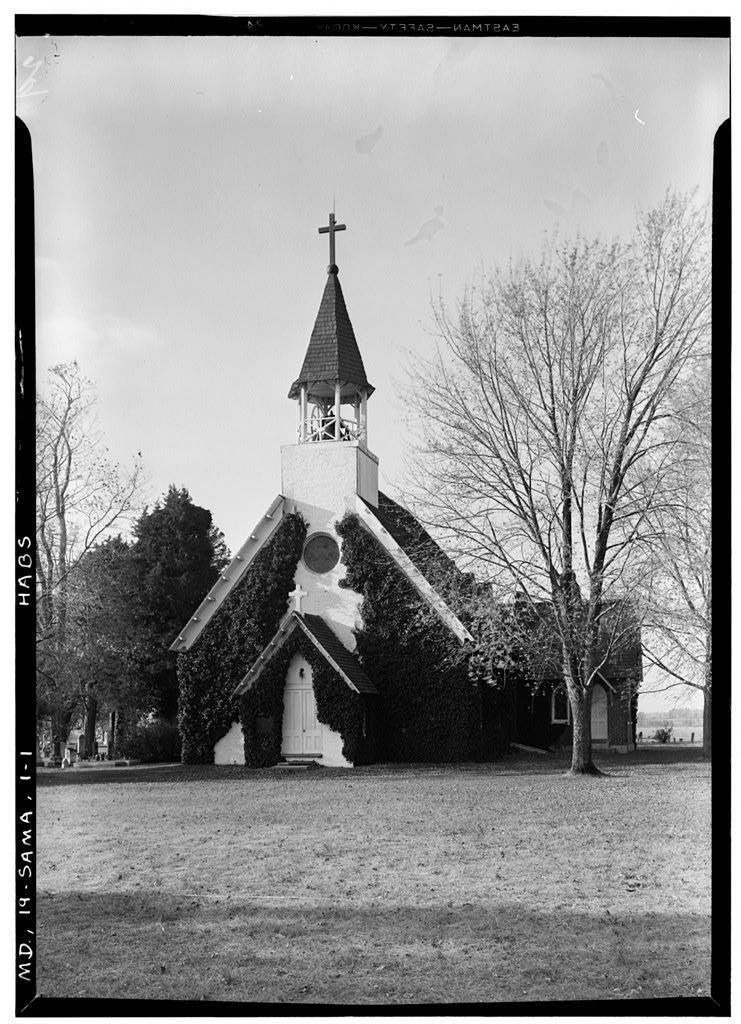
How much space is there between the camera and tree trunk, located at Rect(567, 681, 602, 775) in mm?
8070

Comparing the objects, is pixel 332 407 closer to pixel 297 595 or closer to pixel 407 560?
pixel 407 560

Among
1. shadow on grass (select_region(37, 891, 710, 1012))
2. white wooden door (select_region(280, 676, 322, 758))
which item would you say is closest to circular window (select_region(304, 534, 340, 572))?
white wooden door (select_region(280, 676, 322, 758))

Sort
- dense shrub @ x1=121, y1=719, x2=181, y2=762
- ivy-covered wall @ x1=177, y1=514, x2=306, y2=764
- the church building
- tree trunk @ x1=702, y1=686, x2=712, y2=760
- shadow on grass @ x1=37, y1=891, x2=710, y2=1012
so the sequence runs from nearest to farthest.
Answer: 1. shadow on grass @ x1=37, y1=891, x2=710, y2=1012
2. tree trunk @ x1=702, y1=686, x2=712, y2=760
3. dense shrub @ x1=121, y1=719, x2=181, y2=762
4. the church building
5. ivy-covered wall @ x1=177, y1=514, x2=306, y2=764

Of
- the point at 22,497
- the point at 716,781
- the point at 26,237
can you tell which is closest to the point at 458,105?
the point at 26,237

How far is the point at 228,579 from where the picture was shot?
10781mm

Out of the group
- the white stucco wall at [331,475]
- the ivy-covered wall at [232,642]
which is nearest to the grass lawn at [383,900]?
the ivy-covered wall at [232,642]

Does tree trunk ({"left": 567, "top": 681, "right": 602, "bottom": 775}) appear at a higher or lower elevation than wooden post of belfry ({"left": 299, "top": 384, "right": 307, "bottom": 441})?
lower

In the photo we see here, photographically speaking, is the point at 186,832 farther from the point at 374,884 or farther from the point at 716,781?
the point at 716,781

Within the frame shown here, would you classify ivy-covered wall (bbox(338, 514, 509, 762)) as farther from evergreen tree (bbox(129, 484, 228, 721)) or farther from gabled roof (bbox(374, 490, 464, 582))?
evergreen tree (bbox(129, 484, 228, 721))

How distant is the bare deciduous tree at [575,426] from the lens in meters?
5.84

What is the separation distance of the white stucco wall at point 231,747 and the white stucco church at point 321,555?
0.04ft

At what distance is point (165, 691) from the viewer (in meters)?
9.78

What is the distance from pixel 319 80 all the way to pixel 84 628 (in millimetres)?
3870

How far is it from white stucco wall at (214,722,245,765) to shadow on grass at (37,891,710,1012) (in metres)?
4.97
